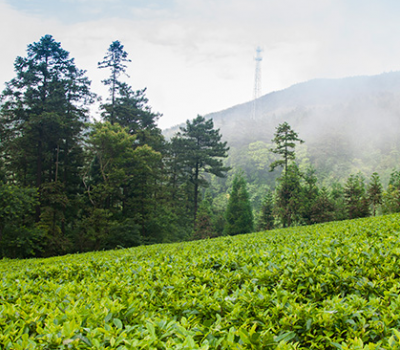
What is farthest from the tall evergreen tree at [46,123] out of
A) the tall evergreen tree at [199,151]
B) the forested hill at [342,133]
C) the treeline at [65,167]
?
the forested hill at [342,133]

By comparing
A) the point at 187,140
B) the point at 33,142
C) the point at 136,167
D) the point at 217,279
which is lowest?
the point at 217,279

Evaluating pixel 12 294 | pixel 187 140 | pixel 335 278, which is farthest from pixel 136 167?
pixel 335 278

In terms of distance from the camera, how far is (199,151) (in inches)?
1275

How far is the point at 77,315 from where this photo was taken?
2105 mm

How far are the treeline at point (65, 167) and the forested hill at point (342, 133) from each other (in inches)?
2068

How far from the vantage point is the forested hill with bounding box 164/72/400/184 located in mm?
85200

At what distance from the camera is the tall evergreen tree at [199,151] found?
3256cm

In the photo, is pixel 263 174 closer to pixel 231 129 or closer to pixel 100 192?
pixel 231 129

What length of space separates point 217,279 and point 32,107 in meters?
21.0

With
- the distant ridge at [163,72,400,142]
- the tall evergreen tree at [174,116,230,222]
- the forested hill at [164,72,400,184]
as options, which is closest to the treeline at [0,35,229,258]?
the tall evergreen tree at [174,116,230,222]

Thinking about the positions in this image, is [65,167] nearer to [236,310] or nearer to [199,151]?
[199,151]

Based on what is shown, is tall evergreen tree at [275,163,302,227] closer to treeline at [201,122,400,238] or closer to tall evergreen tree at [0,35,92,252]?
treeline at [201,122,400,238]

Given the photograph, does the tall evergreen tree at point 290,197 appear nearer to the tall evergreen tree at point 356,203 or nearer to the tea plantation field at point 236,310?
the tall evergreen tree at point 356,203

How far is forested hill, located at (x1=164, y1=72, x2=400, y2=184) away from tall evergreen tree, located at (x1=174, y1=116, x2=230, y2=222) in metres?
39.3
